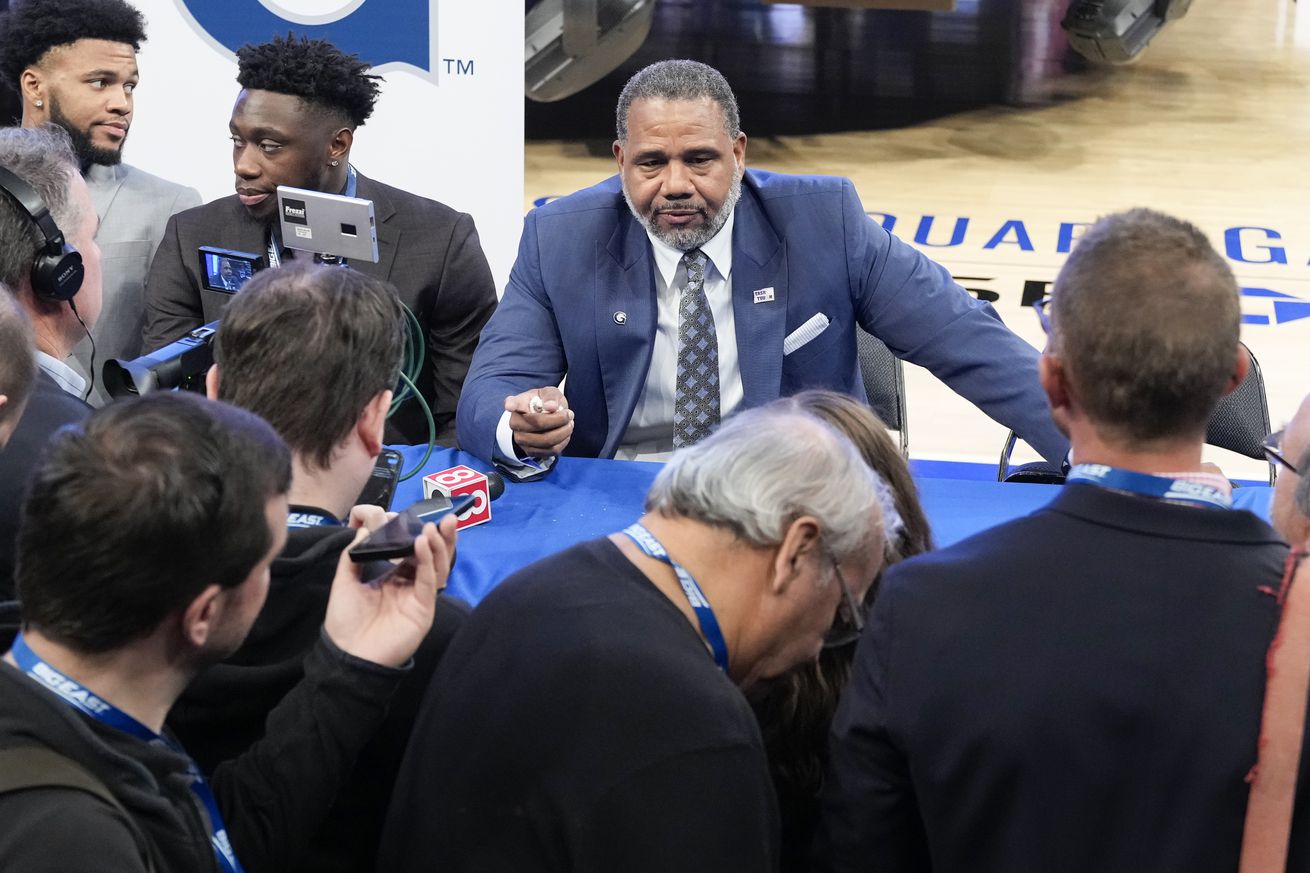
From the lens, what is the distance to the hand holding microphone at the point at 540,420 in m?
2.83

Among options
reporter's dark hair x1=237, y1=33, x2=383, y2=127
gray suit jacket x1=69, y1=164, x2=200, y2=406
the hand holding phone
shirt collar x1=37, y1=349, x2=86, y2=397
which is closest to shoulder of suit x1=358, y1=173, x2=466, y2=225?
reporter's dark hair x1=237, y1=33, x2=383, y2=127

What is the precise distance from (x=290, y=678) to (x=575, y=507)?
1.11 meters

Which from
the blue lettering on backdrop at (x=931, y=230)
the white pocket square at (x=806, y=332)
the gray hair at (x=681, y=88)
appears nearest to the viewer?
the gray hair at (x=681, y=88)

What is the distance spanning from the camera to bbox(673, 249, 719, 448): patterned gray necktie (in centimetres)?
329

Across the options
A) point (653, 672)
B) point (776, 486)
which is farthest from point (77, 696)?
point (776, 486)

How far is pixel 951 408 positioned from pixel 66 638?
14.9 feet

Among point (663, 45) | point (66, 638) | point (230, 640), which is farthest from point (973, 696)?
point (663, 45)

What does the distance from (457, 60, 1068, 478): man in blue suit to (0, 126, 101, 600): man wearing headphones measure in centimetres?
95

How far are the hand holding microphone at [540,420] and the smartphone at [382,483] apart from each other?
266 millimetres

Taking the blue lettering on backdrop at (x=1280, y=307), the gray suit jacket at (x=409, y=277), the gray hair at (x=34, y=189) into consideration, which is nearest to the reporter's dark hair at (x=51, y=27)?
the gray suit jacket at (x=409, y=277)

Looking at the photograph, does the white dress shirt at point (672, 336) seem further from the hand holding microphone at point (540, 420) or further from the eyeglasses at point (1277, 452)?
the eyeglasses at point (1277, 452)

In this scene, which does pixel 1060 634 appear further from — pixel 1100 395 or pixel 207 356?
pixel 207 356

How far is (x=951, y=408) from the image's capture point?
555cm

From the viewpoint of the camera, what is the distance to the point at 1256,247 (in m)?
6.30
